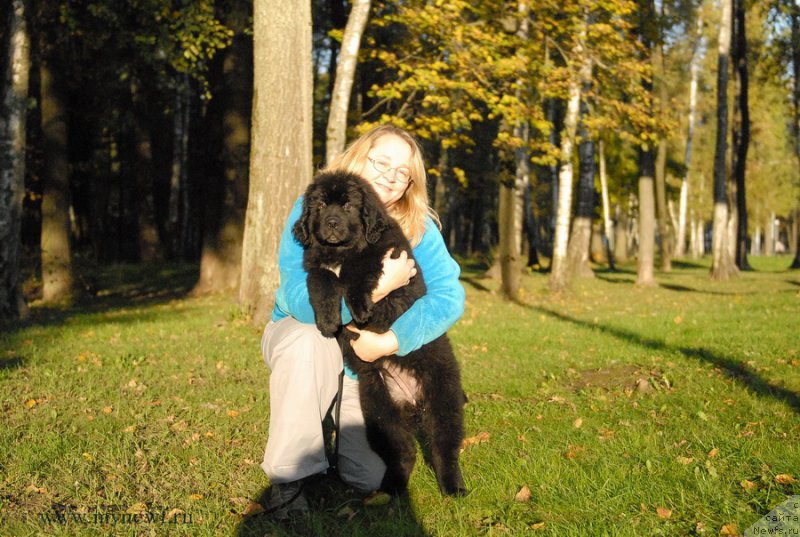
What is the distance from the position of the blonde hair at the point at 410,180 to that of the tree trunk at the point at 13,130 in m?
7.98

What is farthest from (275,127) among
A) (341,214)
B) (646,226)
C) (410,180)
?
(646,226)

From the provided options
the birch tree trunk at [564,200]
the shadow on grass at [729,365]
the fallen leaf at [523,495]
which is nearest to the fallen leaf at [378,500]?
the fallen leaf at [523,495]

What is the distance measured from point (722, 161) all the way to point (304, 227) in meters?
19.9

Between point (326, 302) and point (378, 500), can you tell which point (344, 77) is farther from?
point (378, 500)

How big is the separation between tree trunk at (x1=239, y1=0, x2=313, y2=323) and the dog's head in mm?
5507

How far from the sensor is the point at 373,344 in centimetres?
420

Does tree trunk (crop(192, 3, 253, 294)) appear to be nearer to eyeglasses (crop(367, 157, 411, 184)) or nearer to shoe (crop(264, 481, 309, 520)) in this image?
eyeglasses (crop(367, 157, 411, 184))

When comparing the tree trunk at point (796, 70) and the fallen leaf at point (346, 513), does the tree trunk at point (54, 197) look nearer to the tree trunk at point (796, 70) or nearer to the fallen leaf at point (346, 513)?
the fallen leaf at point (346, 513)

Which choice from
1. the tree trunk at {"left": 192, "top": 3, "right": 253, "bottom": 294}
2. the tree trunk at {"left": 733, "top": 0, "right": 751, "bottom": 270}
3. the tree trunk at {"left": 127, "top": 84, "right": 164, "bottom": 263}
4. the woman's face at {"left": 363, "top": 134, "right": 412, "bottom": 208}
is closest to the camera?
the woman's face at {"left": 363, "top": 134, "right": 412, "bottom": 208}

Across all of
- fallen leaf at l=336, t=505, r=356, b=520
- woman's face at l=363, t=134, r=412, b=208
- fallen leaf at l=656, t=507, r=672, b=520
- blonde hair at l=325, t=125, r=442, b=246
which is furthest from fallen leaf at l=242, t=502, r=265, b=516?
fallen leaf at l=656, t=507, r=672, b=520

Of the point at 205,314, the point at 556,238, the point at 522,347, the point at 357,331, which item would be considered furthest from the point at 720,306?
the point at 357,331

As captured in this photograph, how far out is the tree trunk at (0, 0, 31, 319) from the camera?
10.8 metres

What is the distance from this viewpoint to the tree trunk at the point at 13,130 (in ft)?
35.4

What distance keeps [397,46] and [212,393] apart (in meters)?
9.36
